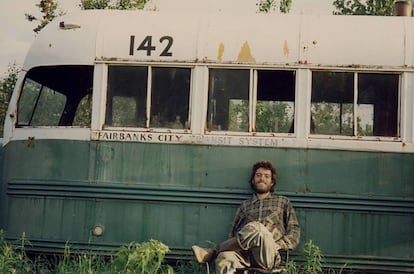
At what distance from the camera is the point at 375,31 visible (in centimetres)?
551

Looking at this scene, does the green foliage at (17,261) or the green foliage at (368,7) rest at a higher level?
the green foliage at (368,7)

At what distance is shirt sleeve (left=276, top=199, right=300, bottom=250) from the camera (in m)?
5.00

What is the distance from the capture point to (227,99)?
217 inches

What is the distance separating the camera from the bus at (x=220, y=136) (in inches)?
211

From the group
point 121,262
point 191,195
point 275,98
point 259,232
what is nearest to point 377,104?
point 275,98

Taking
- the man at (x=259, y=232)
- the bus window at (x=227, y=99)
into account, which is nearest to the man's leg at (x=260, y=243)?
the man at (x=259, y=232)

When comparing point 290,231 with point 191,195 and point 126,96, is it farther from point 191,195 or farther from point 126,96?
point 126,96

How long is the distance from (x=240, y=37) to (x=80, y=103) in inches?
73.1

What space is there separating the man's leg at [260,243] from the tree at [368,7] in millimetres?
10798

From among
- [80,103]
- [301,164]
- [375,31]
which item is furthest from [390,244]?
[80,103]

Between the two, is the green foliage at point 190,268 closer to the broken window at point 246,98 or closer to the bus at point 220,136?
the bus at point 220,136

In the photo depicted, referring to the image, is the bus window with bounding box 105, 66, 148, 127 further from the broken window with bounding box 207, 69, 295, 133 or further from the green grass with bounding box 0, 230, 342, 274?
the green grass with bounding box 0, 230, 342, 274

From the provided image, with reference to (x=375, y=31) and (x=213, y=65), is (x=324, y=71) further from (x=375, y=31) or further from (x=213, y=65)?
(x=213, y=65)

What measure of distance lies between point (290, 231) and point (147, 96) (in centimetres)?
194
